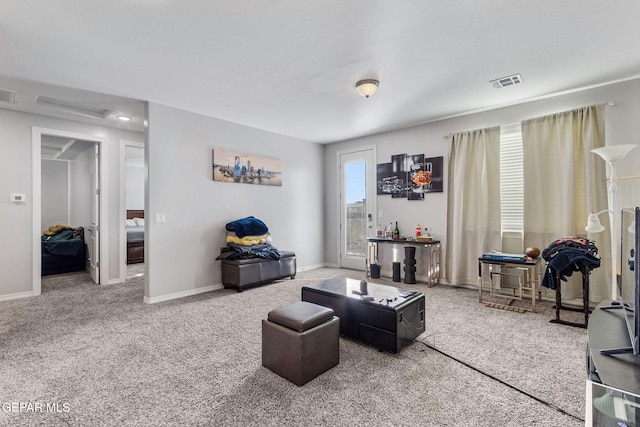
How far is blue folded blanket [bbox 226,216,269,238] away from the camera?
475 centimetres

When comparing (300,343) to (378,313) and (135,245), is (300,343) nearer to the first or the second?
(378,313)

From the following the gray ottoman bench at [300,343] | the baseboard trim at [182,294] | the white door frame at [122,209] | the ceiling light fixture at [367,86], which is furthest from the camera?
the white door frame at [122,209]

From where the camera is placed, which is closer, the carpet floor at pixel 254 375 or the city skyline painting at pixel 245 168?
the carpet floor at pixel 254 375

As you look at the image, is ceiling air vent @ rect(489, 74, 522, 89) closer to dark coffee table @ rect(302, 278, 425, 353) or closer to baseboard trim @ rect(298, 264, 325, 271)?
dark coffee table @ rect(302, 278, 425, 353)

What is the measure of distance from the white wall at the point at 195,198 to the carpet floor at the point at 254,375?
845 millimetres

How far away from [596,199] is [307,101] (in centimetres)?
378

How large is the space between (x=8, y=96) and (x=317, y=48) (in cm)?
408

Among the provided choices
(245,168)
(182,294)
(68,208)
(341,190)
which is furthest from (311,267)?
(68,208)

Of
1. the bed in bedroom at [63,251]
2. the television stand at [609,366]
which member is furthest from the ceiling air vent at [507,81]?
the bed in bedroom at [63,251]

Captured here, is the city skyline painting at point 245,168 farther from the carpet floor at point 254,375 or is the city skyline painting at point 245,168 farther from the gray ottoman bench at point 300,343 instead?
the gray ottoman bench at point 300,343

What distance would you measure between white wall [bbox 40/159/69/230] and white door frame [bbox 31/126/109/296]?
3.26 meters

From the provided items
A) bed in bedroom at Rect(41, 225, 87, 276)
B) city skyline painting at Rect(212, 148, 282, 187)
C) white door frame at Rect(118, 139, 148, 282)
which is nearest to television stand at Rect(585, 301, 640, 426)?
city skyline painting at Rect(212, 148, 282, 187)

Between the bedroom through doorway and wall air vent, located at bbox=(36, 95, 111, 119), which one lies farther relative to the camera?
the bedroom through doorway

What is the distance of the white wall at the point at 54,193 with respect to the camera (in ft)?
23.2
